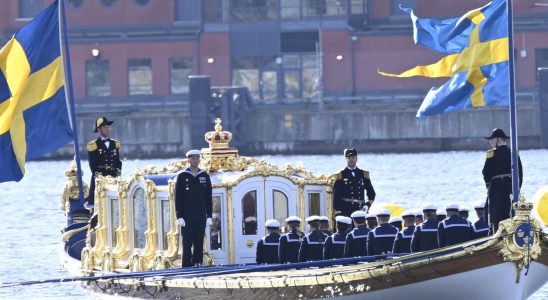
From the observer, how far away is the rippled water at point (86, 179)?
3895cm

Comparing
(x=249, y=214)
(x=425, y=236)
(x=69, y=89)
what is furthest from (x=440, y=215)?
(x=69, y=89)

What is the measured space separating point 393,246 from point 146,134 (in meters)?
63.0

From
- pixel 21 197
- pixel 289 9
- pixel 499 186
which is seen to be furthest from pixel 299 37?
pixel 499 186

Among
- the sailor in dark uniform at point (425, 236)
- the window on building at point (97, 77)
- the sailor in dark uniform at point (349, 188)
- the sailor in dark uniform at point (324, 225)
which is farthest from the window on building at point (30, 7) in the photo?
the sailor in dark uniform at point (425, 236)

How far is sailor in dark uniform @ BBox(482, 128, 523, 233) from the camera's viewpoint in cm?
2486

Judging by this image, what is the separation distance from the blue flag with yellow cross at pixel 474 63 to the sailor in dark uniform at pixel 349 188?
2.23 metres

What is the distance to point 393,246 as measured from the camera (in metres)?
23.8

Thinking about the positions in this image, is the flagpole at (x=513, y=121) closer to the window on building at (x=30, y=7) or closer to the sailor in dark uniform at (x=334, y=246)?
the sailor in dark uniform at (x=334, y=246)

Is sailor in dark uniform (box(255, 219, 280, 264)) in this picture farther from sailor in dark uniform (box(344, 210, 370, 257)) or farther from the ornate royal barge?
sailor in dark uniform (box(344, 210, 370, 257))

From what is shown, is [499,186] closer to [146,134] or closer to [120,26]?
[146,134]

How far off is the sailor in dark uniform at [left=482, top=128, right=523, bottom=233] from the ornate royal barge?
2.15ft

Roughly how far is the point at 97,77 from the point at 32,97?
64.2 meters

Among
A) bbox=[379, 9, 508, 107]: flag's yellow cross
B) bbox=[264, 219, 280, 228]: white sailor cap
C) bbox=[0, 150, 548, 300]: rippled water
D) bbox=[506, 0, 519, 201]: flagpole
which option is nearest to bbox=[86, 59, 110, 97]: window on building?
bbox=[0, 150, 548, 300]: rippled water

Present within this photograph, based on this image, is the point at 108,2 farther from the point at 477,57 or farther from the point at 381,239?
the point at 381,239
